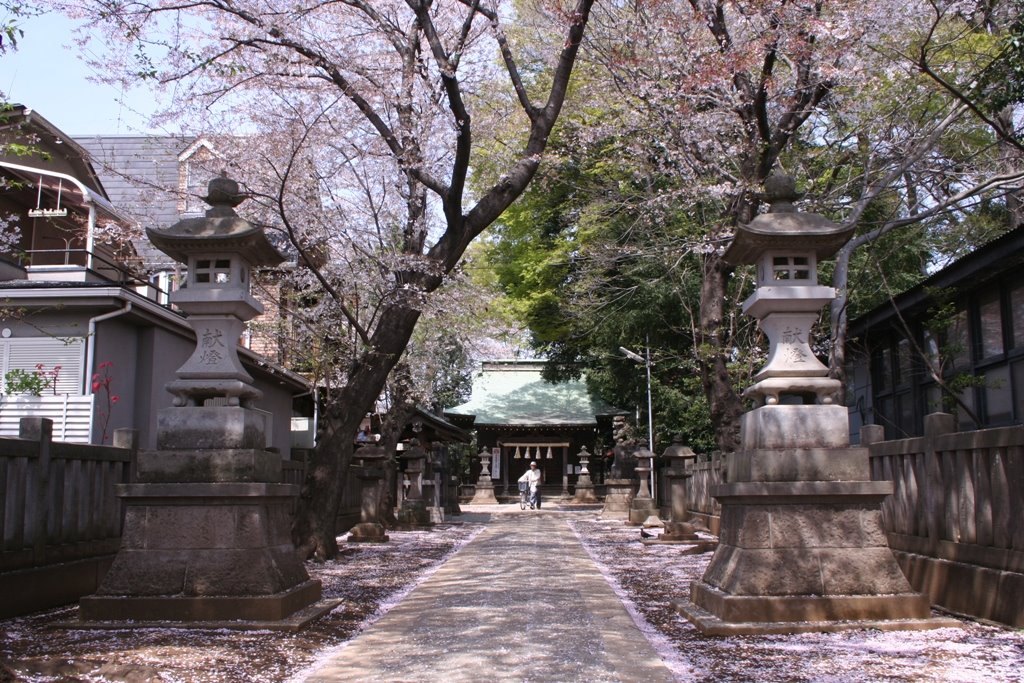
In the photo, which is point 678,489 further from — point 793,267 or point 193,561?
point 193,561

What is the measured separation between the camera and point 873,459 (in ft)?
32.5

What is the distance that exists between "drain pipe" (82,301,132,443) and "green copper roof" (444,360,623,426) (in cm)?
2690

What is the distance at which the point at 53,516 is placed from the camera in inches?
328

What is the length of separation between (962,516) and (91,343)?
45.2 ft

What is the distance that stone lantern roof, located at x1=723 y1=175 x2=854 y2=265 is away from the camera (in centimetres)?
787

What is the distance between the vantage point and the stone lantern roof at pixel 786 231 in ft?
25.8

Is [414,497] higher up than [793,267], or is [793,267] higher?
[793,267]

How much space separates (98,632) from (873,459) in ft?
27.3

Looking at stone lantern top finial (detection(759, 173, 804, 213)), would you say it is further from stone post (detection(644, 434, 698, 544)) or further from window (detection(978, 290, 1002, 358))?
stone post (detection(644, 434, 698, 544))

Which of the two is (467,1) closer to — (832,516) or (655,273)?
(832,516)

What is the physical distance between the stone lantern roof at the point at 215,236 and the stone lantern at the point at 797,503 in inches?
189

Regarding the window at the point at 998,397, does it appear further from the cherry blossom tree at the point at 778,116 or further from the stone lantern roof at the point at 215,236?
the stone lantern roof at the point at 215,236

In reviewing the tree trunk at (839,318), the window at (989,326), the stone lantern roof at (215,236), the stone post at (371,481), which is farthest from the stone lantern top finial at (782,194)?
the stone post at (371,481)

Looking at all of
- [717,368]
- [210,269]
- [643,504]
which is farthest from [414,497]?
[210,269]
